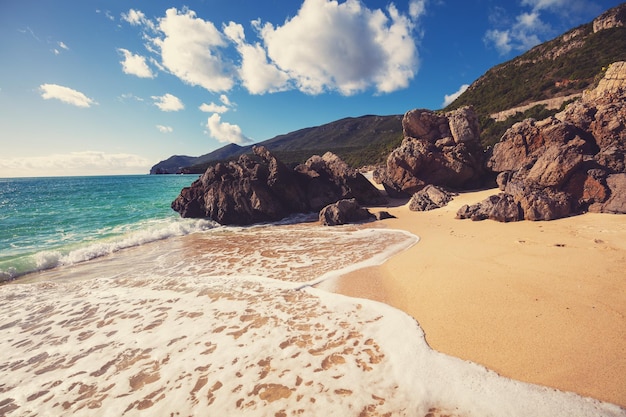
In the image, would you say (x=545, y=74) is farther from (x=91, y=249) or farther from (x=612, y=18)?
(x=91, y=249)

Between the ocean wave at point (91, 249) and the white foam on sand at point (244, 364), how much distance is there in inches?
158

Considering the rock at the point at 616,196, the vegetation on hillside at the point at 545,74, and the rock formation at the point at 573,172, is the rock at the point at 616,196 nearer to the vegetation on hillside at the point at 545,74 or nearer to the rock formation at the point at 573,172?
the rock formation at the point at 573,172

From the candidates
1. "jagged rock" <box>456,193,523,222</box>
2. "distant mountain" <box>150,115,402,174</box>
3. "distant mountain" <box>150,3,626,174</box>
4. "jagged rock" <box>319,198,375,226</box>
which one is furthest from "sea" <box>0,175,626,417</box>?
"distant mountain" <box>150,115,402,174</box>

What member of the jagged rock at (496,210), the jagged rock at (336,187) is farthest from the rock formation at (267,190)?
the jagged rock at (496,210)

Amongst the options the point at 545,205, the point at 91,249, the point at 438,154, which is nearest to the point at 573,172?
the point at 545,205

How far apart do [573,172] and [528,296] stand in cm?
769

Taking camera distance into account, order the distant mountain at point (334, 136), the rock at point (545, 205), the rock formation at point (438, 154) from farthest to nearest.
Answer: the distant mountain at point (334, 136) < the rock formation at point (438, 154) < the rock at point (545, 205)

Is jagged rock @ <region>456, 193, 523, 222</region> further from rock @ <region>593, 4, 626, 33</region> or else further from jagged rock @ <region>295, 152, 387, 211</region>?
rock @ <region>593, 4, 626, 33</region>

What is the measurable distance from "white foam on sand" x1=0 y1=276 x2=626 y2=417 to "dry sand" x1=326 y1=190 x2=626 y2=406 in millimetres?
340

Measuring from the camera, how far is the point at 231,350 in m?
3.76

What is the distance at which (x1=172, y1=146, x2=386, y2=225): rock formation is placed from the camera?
14.8 m

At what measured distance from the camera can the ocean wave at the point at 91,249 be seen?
329 inches

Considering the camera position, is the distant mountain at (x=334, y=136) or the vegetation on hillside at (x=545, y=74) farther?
the distant mountain at (x=334, y=136)

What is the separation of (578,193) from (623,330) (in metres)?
7.82
